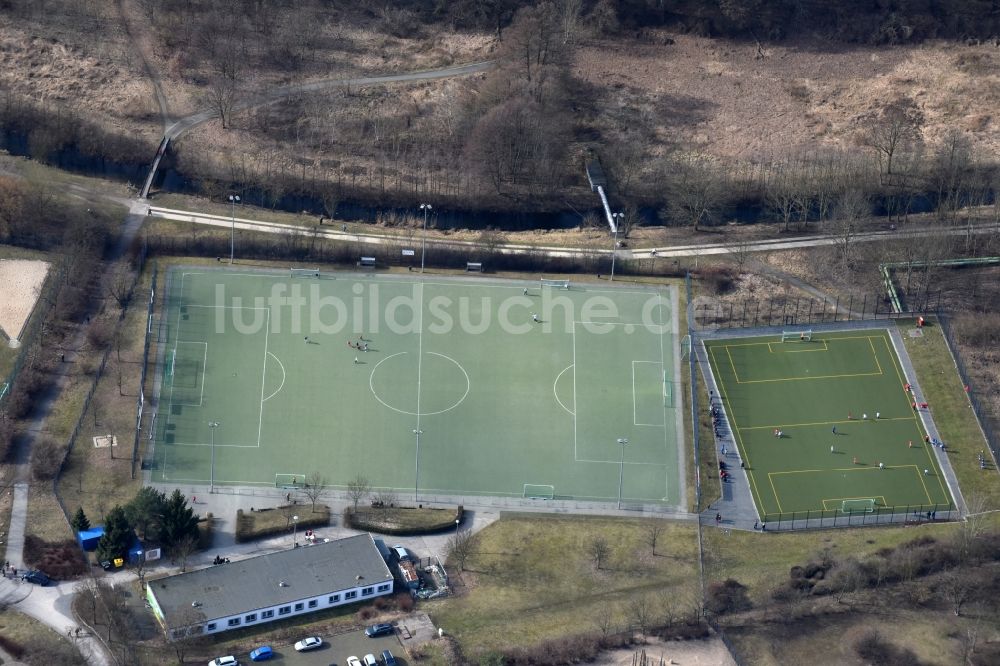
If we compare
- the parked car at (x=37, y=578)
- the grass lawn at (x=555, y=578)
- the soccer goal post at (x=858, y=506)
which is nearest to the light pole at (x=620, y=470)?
the grass lawn at (x=555, y=578)

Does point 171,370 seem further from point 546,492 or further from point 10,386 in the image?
point 546,492

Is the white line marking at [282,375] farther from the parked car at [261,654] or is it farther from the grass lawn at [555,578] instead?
the parked car at [261,654]

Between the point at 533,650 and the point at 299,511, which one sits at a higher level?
the point at 299,511

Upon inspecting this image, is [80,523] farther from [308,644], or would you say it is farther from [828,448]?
[828,448]

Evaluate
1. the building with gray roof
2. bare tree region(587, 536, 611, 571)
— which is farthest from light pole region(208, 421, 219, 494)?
bare tree region(587, 536, 611, 571)

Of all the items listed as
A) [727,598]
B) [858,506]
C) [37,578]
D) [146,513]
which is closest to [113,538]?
[146,513]

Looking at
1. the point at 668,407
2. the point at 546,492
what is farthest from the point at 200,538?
the point at 668,407
